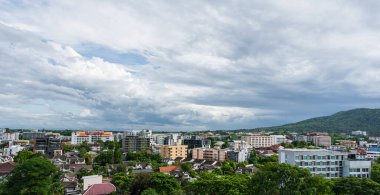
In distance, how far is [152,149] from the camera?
10006cm

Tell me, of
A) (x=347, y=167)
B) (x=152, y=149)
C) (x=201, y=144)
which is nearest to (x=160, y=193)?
(x=347, y=167)

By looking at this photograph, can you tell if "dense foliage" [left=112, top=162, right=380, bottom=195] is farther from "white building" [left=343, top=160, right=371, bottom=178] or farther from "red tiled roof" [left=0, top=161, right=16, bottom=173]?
"red tiled roof" [left=0, top=161, right=16, bottom=173]

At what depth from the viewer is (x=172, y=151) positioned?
94875mm

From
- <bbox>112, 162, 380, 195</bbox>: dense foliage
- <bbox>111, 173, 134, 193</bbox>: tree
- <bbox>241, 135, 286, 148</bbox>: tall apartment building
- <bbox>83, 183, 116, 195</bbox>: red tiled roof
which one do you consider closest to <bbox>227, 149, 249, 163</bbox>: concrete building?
<bbox>241, 135, 286, 148</bbox>: tall apartment building

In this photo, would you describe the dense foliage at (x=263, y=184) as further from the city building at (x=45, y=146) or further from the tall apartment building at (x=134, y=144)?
the tall apartment building at (x=134, y=144)

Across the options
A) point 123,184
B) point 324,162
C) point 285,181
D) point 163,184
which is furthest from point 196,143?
point 285,181

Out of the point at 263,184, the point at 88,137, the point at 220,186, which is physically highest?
the point at 263,184

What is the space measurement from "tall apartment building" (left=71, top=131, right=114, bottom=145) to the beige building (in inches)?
1697

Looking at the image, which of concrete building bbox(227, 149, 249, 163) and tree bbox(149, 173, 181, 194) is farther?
concrete building bbox(227, 149, 249, 163)

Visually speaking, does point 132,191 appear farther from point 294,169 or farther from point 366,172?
point 366,172

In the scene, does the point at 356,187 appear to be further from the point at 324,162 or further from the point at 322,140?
the point at 322,140

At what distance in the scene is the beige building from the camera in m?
94.5

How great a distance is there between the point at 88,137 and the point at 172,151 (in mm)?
48357

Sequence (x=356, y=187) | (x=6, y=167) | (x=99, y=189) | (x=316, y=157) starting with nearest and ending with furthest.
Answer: (x=356, y=187) → (x=99, y=189) → (x=6, y=167) → (x=316, y=157)
